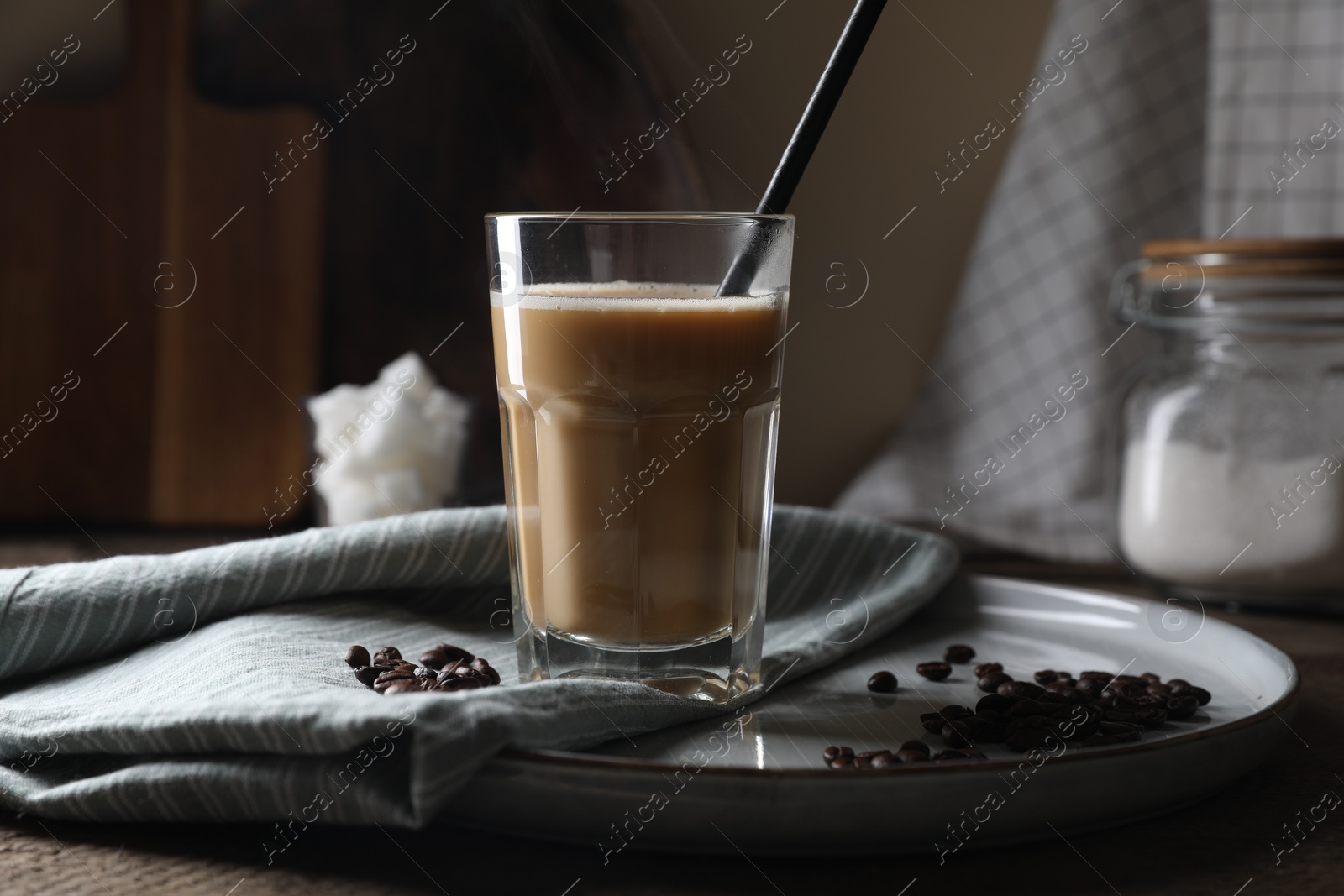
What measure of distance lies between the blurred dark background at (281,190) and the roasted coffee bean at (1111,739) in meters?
0.97

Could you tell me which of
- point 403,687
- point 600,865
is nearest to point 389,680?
point 403,687

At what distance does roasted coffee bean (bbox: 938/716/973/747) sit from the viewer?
2.49ft

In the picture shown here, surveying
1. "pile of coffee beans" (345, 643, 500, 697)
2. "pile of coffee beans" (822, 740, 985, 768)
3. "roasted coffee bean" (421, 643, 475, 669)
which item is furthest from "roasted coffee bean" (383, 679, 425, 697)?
"pile of coffee beans" (822, 740, 985, 768)

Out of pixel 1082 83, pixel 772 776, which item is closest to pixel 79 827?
pixel 772 776

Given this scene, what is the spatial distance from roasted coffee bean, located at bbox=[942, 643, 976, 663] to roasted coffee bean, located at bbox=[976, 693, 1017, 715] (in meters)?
0.17

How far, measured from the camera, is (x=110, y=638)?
0.86 meters

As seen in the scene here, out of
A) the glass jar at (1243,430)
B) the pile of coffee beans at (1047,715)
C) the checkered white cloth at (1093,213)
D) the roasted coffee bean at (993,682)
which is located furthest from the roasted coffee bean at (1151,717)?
the checkered white cloth at (1093,213)

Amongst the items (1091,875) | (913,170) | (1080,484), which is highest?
(913,170)

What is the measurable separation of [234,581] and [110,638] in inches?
3.6

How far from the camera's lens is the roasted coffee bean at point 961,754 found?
0.71 meters

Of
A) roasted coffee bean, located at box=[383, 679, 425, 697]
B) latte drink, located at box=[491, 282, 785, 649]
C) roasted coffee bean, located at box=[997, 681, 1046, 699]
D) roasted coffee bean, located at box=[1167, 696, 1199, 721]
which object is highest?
latte drink, located at box=[491, 282, 785, 649]

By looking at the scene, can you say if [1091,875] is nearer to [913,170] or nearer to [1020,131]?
[913,170]

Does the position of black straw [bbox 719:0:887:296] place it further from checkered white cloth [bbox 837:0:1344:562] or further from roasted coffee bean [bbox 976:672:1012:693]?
checkered white cloth [bbox 837:0:1344:562]

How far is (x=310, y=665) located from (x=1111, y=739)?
517mm
